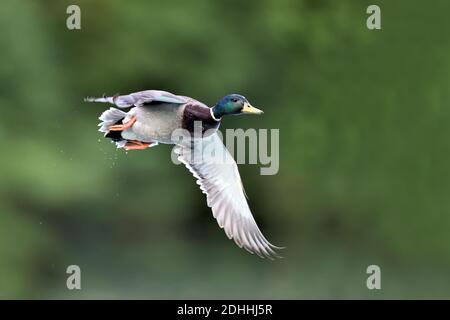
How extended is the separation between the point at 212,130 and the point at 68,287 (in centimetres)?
406

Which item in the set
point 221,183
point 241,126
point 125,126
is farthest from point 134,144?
point 241,126

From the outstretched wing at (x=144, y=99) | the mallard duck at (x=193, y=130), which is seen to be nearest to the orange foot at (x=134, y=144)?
the mallard duck at (x=193, y=130)

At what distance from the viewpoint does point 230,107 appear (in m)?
3.07

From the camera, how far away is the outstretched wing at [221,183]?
3433mm

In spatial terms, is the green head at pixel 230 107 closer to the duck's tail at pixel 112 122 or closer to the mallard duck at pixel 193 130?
the mallard duck at pixel 193 130

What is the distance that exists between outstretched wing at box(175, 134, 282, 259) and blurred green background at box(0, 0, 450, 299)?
11.8ft

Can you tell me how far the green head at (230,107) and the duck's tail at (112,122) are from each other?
346 millimetres

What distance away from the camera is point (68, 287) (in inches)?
272

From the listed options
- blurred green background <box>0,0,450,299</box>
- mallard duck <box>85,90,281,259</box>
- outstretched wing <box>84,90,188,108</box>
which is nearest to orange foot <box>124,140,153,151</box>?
mallard duck <box>85,90,281,259</box>

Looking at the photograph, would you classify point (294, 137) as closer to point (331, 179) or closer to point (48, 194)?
point (331, 179)

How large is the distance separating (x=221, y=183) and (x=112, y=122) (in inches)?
19.7

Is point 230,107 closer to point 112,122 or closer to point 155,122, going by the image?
point 155,122
